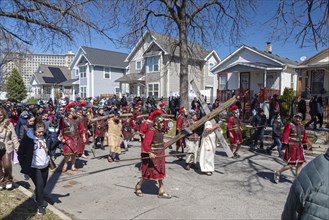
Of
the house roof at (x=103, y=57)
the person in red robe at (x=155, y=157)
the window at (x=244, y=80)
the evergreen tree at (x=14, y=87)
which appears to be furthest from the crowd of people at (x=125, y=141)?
the evergreen tree at (x=14, y=87)

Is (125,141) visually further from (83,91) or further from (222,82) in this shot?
(83,91)

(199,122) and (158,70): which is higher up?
(158,70)

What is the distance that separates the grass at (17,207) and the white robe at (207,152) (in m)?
4.20

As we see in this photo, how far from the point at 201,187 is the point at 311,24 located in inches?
221

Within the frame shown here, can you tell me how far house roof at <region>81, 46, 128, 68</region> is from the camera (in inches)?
1474

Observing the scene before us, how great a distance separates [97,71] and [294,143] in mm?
33824

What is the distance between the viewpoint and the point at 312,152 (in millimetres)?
9961

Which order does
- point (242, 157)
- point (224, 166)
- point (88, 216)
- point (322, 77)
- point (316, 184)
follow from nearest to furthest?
point (316, 184) < point (88, 216) < point (224, 166) < point (242, 157) < point (322, 77)

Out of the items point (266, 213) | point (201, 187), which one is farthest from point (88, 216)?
point (266, 213)

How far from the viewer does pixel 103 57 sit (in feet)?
129

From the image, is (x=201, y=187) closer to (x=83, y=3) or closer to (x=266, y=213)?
(x=266, y=213)

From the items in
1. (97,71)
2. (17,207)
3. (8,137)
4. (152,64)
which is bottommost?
(17,207)

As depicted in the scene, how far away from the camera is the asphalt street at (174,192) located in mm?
5059

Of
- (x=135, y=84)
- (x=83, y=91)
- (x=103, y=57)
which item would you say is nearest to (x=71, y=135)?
(x=135, y=84)
